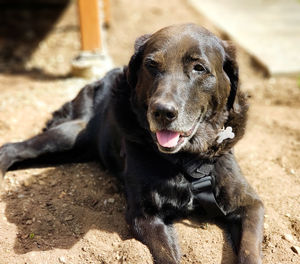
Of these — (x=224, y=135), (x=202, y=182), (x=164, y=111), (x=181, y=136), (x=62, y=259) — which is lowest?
(x=62, y=259)

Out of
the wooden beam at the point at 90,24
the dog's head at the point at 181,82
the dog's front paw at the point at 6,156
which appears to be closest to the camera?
the dog's head at the point at 181,82

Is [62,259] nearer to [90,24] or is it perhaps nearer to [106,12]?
[90,24]

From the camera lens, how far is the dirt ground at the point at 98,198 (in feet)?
9.45

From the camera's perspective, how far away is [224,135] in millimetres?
3145

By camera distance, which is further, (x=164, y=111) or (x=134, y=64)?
(x=134, y=64)

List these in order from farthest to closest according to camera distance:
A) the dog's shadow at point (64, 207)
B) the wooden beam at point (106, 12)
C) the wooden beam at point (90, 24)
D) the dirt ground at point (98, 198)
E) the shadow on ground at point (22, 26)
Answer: the wooden beam at point (106, 12) → the shadow on ground at point (22, 26) → the wooden beam at point (90, 24) → the dog's shadow at point (64, 207) → the dirt ground at point (98, 198)

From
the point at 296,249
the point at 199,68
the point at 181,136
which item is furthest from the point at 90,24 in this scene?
the point at 296,249

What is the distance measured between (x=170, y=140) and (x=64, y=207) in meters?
1.03

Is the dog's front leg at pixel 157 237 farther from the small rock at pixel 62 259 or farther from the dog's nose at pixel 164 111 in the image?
the dog's nose at pixel 164 111

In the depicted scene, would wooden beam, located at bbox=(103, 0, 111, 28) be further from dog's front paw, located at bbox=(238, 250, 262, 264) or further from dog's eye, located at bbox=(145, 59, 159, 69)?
dog's front paw, located at bbox=(238, 250, 262, 264)

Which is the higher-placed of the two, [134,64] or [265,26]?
[134,64]

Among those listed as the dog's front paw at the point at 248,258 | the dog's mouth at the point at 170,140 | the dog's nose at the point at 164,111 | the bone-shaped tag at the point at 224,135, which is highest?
the dog's nose at the point at 164,111

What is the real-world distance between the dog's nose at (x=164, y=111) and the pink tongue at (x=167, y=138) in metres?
0.16

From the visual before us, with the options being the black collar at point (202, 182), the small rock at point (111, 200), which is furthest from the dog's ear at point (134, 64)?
the small rock at point (111, 200)
